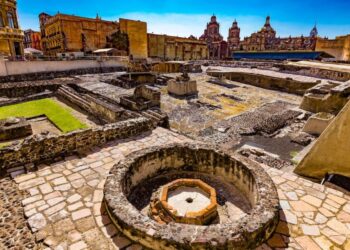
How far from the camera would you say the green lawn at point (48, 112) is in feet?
38.0

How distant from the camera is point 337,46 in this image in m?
38.2

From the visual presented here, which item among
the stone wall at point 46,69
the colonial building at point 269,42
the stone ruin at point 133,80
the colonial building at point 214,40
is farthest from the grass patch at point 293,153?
the colonial building at point 214,40

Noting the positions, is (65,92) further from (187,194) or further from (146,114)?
(187,194)

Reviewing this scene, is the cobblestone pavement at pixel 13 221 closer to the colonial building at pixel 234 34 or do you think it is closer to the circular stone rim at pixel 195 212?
the circular stone rim at pixel 195 212

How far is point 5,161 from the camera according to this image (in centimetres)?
580

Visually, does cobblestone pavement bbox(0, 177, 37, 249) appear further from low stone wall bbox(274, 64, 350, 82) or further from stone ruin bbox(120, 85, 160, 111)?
low stone wall bbox(274, 64, 350, 82)

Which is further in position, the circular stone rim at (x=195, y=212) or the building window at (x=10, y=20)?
the building window at (x=10, y=20)

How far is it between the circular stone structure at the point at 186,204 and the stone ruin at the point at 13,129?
28.7ft

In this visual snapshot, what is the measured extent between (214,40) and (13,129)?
65694 millimetres

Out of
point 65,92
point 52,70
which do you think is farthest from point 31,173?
point 52,70

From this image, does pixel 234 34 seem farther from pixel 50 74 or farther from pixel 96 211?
pixel 96 211

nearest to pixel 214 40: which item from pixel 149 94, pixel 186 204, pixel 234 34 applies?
pixel 234 34

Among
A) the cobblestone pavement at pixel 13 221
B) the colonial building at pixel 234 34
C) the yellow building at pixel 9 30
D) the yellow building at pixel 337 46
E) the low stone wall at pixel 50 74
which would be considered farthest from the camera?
the colonial building at pixel 234 34

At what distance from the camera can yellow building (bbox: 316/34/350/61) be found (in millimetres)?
35862
